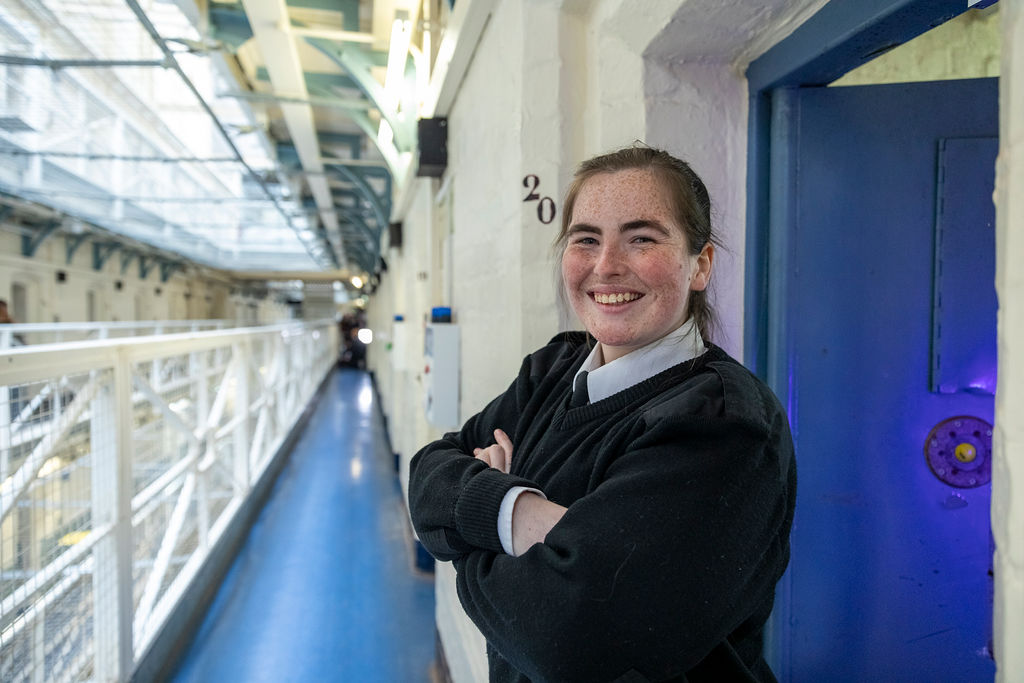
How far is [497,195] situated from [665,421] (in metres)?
1.12

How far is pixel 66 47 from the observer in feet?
10.2

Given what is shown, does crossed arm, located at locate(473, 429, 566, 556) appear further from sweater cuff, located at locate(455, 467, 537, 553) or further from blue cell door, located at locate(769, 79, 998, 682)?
blue cell door, located at locate(769, 79, 998, 682)

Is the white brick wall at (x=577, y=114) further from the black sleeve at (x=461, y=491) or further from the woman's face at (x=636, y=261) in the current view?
the woman's face at (x=636, y=261)

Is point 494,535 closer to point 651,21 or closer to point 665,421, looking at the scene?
point 665,421

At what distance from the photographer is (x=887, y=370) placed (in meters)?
1.19

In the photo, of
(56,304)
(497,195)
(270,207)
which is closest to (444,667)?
(497,195)

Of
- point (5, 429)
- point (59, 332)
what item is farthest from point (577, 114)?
point (59, 332)

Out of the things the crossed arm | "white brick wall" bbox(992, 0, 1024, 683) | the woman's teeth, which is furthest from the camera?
the woman's teeth

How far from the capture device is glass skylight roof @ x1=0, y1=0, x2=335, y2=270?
2.87m

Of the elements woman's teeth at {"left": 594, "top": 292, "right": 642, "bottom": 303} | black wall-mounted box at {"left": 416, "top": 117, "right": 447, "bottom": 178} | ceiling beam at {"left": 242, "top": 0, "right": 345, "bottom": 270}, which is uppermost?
ceiling beam at {"left": 242, "top": 0, "right": 345, "bottom": 270}

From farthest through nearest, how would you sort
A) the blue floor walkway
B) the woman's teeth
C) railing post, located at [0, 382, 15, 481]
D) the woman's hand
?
the blue floor walkway, railing post, located at [0, 382, 15, 481], the woman's hand, the woman's teeth

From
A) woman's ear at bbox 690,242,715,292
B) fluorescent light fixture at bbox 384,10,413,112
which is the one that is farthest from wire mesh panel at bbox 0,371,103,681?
fluorescent light fixture at bbox 384,10,413,112

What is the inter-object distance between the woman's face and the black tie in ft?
0.26

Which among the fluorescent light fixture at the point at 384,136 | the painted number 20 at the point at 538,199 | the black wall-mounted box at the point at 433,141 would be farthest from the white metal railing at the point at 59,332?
the painted number 20 at the point at 538,199
